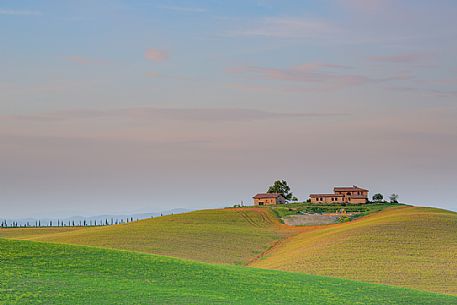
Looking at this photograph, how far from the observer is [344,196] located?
434 feet

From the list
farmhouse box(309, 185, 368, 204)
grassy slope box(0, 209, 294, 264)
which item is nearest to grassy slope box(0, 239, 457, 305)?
grassy slope box(0, 209, 294, 264)

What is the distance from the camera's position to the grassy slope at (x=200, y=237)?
201 ft

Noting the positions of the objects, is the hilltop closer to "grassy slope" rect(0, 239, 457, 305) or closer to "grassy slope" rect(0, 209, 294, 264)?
"grassy slope" rect(0, 209, 294, 264)

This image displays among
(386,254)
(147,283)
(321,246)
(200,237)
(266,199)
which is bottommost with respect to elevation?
(147,283)

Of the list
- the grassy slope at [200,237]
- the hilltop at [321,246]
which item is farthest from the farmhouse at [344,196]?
the hilltop at [321,246]

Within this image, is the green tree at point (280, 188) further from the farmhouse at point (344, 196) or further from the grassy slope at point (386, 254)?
the grassy slope at point (386, 254)

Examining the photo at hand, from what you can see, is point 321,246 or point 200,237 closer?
point 321,246

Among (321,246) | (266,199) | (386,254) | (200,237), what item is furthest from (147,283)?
(266,199)

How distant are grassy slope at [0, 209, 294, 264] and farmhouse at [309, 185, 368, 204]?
30.9 metres

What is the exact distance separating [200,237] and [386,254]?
25.0m

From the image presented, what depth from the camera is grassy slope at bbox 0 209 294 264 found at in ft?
201

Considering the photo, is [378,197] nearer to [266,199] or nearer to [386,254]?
[266,199]

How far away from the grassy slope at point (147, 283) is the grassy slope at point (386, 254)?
8.71 metres

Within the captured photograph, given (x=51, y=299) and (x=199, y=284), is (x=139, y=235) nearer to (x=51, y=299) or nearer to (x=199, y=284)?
(x=199, y=284)
